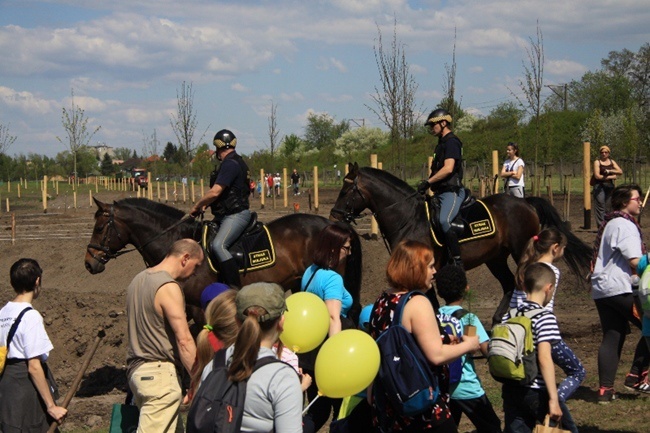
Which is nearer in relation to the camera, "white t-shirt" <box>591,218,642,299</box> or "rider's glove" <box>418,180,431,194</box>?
"white t-shirt" <box>591,218,642,299</box>

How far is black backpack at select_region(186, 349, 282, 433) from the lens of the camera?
13.1 feet

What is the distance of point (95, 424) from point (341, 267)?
4254mm

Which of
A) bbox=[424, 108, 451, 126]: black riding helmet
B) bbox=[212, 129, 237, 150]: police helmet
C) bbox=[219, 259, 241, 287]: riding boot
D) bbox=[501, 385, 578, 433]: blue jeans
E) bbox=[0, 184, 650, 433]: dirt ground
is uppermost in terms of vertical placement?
bbox=[424, 108, 451, 126]: black riding helmet

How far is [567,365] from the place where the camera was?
19.1 ft

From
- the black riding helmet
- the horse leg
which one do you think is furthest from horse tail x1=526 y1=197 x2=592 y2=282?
the black riding helmet

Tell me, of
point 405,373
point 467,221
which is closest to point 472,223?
point 467,221

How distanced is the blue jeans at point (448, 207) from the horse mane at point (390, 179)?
21.1 inches

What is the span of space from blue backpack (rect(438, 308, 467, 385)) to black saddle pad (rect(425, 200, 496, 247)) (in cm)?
622

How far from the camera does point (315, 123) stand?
104 metres

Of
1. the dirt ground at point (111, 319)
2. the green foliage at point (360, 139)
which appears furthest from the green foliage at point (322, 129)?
the dirt ground at point (111, 319)

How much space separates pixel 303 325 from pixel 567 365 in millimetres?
2011

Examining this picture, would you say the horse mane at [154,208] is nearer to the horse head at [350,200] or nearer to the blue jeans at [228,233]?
the blue jeans at [228,233]

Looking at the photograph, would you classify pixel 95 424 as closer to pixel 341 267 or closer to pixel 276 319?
pixel 341 267

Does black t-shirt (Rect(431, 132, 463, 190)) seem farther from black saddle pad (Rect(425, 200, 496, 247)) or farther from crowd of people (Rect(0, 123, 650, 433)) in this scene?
crowd of people (Rect(0, 123, 650, 433))
